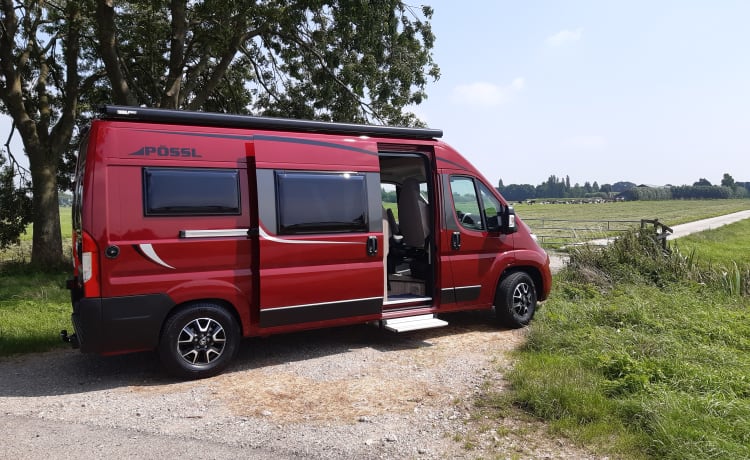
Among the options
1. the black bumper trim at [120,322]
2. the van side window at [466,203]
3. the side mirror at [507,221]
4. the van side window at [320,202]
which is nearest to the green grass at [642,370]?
the side mirror at [507,221]

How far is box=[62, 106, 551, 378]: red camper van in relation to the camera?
522cm

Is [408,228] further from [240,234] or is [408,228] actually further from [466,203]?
[240,234]

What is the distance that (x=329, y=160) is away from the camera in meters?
6.33

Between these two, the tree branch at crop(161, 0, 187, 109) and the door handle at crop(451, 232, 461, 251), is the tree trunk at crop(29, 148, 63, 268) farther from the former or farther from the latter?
the door handle at crop(451, 232, 461, 251)

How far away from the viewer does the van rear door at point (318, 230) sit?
5.87m

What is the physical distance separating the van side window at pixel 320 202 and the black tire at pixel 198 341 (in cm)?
109

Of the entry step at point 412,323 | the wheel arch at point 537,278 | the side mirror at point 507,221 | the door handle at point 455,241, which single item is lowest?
the entry step at point 412,323

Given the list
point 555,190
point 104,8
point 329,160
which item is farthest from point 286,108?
point 555,190

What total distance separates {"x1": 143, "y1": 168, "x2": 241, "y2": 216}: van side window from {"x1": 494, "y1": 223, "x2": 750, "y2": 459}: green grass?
312 centimetres

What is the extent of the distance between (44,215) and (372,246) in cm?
1116

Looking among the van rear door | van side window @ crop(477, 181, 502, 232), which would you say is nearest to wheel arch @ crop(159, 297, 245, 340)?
the van rear door

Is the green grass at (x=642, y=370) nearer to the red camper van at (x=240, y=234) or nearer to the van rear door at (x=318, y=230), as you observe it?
the red camper van at (x=240, y=234)

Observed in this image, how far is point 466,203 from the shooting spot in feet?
24.3

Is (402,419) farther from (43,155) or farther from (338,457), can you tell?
(43,155)
